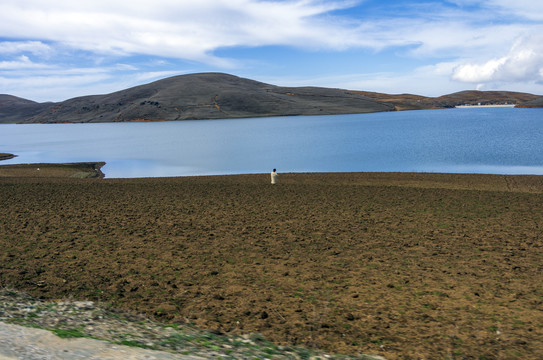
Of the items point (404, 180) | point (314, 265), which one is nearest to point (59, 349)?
point (314, 265)

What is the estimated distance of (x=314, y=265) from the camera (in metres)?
12.5

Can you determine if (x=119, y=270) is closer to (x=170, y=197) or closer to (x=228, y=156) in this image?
(x=170, y=197)

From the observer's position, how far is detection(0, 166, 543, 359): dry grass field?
27.7 feet

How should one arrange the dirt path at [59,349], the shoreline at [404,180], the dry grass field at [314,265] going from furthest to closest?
the shoreline at [404,180] → the dry grass field at [314,265] → the dirt path at [59,349]

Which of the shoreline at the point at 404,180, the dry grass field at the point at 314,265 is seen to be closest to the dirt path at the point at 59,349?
the dry grass field at the point at 314,265

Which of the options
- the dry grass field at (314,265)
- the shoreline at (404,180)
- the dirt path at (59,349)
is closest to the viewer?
the dirt path at (59,349)

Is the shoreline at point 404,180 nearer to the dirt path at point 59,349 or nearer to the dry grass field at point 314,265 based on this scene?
the dry grass field at point 314,265

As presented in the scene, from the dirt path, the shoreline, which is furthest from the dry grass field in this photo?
the shoreline

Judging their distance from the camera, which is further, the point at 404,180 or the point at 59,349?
the point at 404,180

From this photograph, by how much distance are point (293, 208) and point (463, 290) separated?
11356mm

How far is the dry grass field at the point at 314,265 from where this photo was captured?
8.45 meters

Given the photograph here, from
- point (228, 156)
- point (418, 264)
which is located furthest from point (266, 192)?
point (228, 156)

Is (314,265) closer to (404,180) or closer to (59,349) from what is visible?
(59,349)

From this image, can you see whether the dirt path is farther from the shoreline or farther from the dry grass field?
the shoreline
